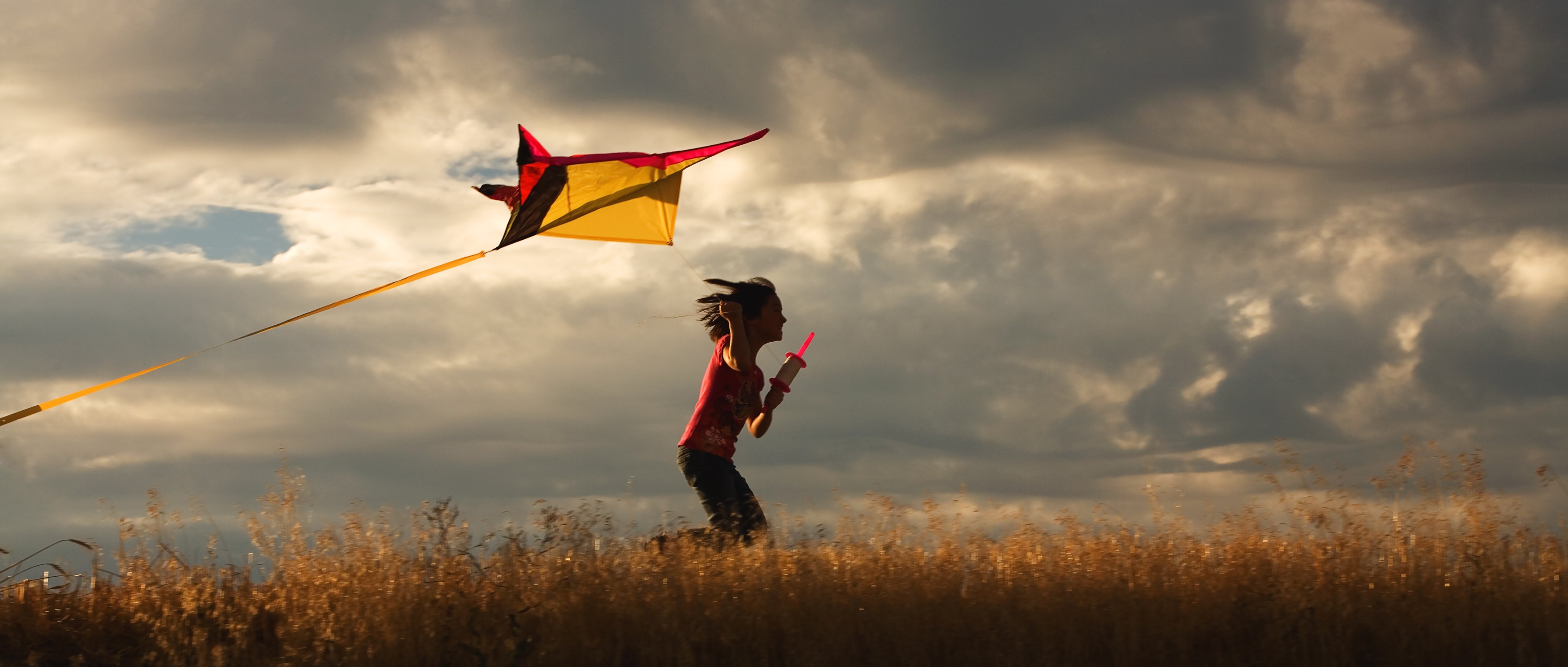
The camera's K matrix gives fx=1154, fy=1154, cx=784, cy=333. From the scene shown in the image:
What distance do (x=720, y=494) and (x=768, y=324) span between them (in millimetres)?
1216

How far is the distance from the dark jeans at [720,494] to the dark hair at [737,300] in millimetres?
933

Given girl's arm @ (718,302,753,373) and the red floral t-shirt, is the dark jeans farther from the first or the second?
girl's arm @ (718,302,753,373)

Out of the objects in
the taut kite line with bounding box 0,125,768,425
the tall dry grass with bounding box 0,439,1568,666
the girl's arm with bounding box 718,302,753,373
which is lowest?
the tall dry grass with bounding box 0,439,1568,666

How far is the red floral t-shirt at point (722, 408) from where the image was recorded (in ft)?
25.2

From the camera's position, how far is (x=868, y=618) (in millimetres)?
6945

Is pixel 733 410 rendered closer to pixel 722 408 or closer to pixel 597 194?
pixel 722 408

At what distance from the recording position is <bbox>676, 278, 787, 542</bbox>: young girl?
765 cm

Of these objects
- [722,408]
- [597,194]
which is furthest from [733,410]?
[597,194]

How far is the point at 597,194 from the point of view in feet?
29.1

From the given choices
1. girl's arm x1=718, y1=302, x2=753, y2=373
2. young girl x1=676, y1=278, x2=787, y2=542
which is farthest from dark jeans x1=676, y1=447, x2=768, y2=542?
girl's arm x1=718, y1=302, x2=753, y2=373

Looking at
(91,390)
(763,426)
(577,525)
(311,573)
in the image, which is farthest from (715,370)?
(91,390)

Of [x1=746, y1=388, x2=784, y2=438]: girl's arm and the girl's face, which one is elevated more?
the girl's face

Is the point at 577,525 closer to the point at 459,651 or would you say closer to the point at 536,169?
the point at 459,651

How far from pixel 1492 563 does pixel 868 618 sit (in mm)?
4550
